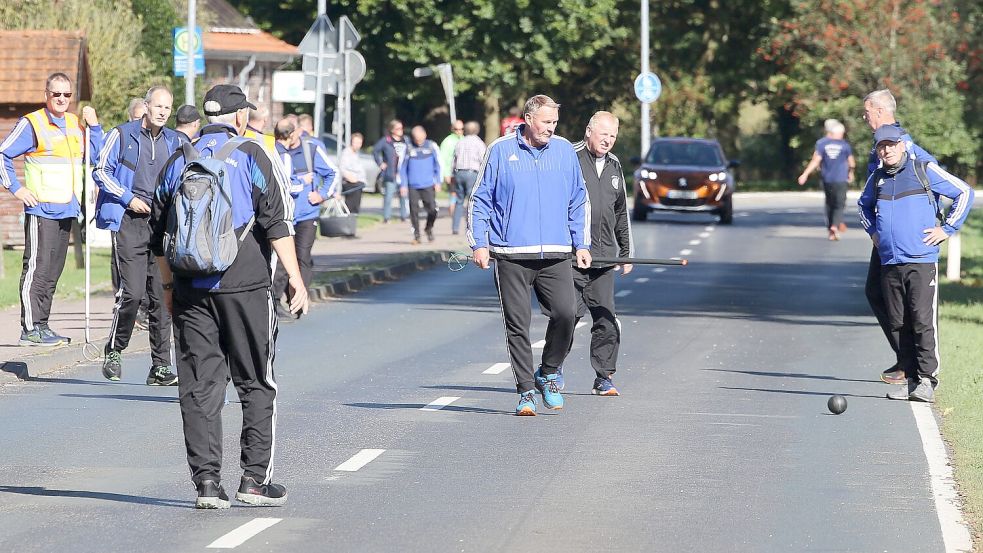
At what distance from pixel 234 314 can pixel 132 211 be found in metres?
4.86

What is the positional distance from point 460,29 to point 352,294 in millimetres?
32795

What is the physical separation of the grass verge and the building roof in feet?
36.5

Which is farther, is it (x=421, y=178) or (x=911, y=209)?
(x=421, y=178)

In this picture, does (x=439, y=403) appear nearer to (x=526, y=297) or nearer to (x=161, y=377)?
(x=526, y=297)

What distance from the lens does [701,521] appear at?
316 inches

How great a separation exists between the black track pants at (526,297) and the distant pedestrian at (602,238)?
0.96 m

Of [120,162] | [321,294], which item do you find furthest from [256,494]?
[321,294]

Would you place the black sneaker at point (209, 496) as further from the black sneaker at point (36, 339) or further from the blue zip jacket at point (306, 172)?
the blue zip jacket at point (306, 172)

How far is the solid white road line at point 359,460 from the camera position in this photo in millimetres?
9297

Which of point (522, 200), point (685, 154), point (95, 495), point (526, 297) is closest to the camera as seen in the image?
point (95, 495)

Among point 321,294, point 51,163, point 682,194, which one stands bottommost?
point 321,294

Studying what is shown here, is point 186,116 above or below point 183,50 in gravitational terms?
below

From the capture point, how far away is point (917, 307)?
1220 centimetres

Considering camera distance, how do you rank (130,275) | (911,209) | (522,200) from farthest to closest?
(130,275) < (911,209) < (522,200)
